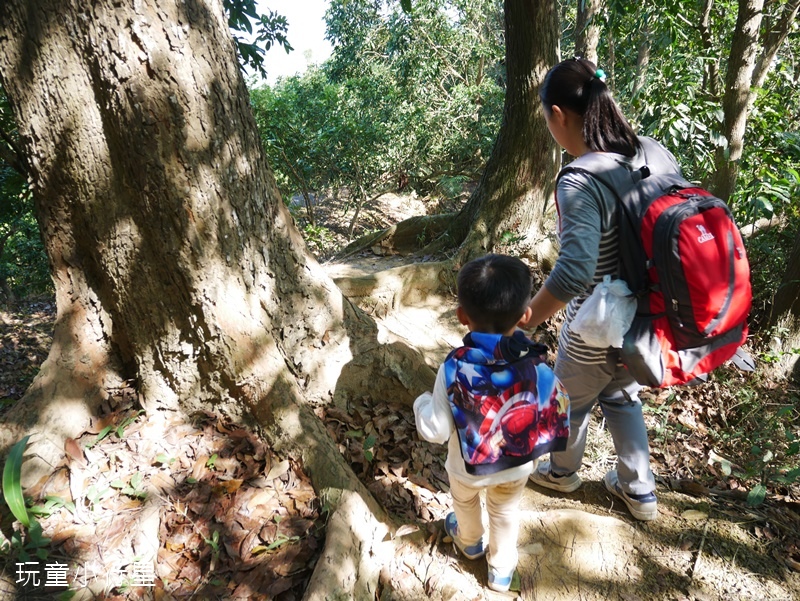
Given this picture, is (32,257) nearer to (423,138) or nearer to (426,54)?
(423,138)

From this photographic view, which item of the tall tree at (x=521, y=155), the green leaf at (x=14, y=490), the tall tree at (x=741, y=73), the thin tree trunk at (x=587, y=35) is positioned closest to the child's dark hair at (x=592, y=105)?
the tall tree at (x=521, y=155)

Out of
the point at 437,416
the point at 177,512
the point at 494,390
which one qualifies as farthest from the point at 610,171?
the point at 177,512

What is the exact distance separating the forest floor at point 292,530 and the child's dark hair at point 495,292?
1269mm

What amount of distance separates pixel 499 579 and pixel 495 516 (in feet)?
1.17

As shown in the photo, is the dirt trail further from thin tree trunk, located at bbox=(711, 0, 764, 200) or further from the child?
thin tree trunk, located at bbox=(711, 0, 764, 200)

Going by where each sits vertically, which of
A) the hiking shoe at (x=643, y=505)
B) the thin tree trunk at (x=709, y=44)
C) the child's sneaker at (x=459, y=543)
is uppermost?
the thin tree trunk at (x=709, y=44)

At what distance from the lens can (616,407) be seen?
8.00ft

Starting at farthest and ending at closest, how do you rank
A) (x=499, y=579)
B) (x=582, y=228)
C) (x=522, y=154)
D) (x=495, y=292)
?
(x=522, y=154), (x=499, y=579), (x=582, y=228), (x=495, y=292)

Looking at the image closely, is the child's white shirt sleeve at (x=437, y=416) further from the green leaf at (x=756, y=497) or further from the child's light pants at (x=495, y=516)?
the green leaf at (x=756, y=497)

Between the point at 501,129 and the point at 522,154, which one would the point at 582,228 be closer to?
the point at 522,154

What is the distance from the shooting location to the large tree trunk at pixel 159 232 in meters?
2.24

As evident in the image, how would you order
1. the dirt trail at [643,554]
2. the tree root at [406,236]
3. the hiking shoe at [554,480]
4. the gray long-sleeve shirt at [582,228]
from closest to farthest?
the gray long-sleeve shirt at [582,228]
the dirt trail at [643,554]
the hiking shoe at [554,480]
the tree root at [406,236]

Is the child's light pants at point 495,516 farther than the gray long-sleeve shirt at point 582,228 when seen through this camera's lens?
Yes

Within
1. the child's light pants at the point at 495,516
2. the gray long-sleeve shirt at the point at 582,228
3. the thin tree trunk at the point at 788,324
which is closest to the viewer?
the gray long-sleeve shirt at the point at 582,228
